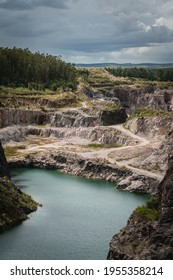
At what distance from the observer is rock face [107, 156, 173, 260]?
47812 millimetres

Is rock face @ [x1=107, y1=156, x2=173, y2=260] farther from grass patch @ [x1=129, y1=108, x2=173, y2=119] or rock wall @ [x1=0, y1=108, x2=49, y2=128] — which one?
rock wall @ [x1=0, y1=108, x2=49, y2=128]

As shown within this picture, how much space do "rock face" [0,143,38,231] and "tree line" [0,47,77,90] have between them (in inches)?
3392

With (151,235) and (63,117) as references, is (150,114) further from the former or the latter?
(151,235)

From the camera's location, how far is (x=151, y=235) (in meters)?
50.5

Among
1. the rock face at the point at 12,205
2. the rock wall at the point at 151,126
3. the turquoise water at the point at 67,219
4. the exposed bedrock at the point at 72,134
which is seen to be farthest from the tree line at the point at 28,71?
the rock face at the point at 12,205

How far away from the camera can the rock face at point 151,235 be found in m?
47.8

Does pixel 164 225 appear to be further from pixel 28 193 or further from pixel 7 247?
pixel 28 193

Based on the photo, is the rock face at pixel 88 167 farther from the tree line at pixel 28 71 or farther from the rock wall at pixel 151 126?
the tree line at pixel 28 71

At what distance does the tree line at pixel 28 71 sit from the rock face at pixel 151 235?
119m

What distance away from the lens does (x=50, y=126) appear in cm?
15312

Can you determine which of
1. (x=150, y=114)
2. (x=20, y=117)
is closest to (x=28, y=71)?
(x=20, y=117)

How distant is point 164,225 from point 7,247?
23818 mm

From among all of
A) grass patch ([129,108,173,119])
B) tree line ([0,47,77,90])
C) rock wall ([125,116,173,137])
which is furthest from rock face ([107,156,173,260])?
tree line ([0,47,77,90])

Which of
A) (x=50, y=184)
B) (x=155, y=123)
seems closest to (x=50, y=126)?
(x=155, y=123)
